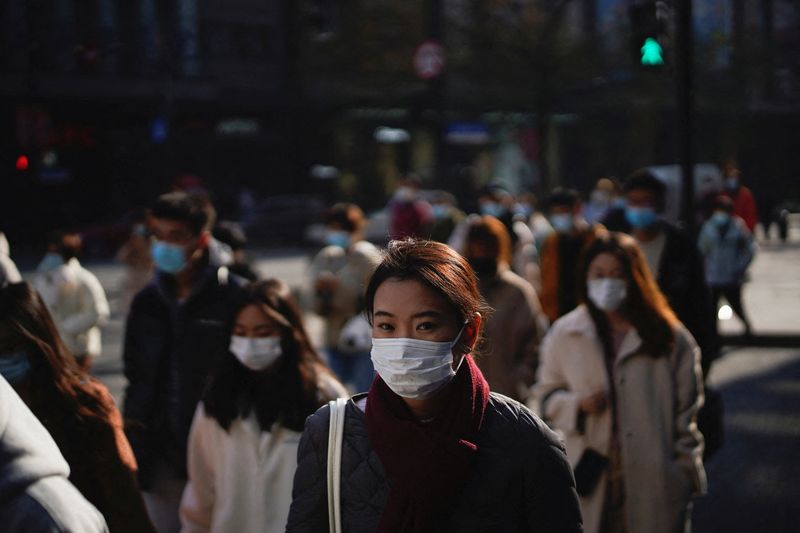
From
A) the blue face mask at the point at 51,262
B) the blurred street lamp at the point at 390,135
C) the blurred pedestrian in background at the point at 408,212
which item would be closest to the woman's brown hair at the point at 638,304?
the blue face mask at the point at 51,262

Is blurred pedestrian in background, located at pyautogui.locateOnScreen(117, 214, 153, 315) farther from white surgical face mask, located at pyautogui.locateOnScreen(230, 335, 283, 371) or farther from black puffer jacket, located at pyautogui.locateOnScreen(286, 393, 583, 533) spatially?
black puffer jacket, located at pyautogui.locateOnScreen(286, 393, 583, 533)

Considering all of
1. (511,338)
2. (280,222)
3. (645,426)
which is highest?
(511,338)

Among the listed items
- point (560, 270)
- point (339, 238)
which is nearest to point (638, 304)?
point (560, 270)

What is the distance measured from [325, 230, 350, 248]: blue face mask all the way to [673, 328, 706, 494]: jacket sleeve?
460 cm

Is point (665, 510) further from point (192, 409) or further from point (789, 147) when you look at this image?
point (789, 147)

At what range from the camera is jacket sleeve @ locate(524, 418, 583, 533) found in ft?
9.64

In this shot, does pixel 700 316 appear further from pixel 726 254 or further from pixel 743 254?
pixel 743 254

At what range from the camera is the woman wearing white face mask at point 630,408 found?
5.46m

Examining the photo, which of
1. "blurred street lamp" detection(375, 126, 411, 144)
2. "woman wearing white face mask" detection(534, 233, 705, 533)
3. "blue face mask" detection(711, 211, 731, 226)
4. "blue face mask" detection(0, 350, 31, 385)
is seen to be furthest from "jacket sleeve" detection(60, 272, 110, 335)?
"blurred street lamp" detection(375, 126, 411, 144)

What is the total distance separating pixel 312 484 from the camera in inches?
117

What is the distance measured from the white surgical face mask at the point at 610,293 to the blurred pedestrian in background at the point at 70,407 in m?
2.19

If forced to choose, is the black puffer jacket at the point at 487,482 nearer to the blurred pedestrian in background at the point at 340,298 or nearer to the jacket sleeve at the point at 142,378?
the jacket sleeve at the point at 142,378

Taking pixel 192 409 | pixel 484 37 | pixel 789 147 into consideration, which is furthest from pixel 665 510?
pixel 789 147

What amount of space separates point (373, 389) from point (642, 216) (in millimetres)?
5452
